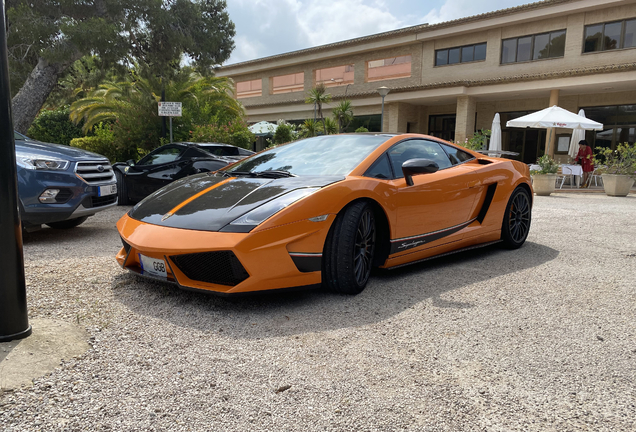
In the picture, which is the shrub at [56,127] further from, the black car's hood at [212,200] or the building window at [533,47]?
the black car's hood at [212,200]

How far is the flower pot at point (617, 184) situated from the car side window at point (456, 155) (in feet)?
32.7

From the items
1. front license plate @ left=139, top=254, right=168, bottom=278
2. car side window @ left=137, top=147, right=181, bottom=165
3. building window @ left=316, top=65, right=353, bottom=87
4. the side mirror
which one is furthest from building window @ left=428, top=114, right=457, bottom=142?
front license plate @ left=139, top=254, right=168, bottom=278

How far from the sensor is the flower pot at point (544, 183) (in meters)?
12.9

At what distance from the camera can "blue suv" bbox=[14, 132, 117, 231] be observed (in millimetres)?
4965

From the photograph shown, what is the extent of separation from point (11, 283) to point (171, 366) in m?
0.93

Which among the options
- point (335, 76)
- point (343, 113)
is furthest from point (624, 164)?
point (335, 76)

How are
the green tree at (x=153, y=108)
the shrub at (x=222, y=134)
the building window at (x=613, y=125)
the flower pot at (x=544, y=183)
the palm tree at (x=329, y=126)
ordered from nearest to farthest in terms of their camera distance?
the flower pot at (x=544, y=183), the shrub at (x=222, y=134), the green tree at (x=153, y=108), the building window at (x=613, y=125), the palm tree at (x=329, y=126)

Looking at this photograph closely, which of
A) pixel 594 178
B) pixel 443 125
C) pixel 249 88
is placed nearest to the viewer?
pixel 594 178

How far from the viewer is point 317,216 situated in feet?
10.6

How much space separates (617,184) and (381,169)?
37.8ft

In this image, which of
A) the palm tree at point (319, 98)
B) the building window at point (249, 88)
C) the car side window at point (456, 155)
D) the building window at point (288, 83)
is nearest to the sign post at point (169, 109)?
the car side window at point (456, 155)

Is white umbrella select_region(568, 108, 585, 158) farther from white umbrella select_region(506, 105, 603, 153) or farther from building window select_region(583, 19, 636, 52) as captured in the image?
building window select_region(583, 19, 636, 52)

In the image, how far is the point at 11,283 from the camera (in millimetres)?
2463

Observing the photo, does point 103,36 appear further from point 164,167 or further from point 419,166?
point 419,166
